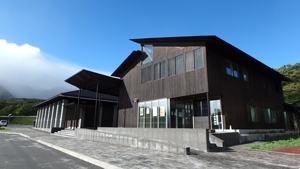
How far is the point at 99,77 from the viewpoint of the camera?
51.4 ft

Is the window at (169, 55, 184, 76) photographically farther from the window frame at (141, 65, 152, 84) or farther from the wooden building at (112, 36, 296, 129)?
the window frame at (141, 65, 152, 84)

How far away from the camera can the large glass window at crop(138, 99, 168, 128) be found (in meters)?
12.8

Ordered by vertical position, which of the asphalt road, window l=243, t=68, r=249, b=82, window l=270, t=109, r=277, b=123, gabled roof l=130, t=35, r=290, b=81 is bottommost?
the asphalt road

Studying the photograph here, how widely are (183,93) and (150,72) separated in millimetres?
4095

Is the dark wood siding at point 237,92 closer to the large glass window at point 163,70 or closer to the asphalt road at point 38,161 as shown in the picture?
the large glass window at point 163,70

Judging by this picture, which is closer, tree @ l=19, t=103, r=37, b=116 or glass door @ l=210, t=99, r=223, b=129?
glass door @ l=210, t=99, r=223, b=129

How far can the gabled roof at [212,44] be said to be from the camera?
439 inches

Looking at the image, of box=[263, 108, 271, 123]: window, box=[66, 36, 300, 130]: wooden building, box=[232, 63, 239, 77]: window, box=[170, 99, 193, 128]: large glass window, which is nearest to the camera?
box=[66, 36, 300, 130]: wooden building

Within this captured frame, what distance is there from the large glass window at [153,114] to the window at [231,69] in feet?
17.1

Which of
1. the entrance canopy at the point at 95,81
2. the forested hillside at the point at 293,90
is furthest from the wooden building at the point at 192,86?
the forested hillside at the point at 293,90

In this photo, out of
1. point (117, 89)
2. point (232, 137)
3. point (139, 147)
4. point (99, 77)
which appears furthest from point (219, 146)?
point (117, 89)

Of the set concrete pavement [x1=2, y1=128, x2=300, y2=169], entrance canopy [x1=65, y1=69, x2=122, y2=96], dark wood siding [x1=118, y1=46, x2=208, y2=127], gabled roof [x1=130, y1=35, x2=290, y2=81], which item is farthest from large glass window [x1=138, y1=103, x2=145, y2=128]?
concrete pavement [x1=2, y1=128, x2=300, y2=169]

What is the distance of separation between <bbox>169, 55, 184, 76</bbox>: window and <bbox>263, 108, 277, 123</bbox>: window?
941 cm

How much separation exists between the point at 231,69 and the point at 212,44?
298 centimetres
